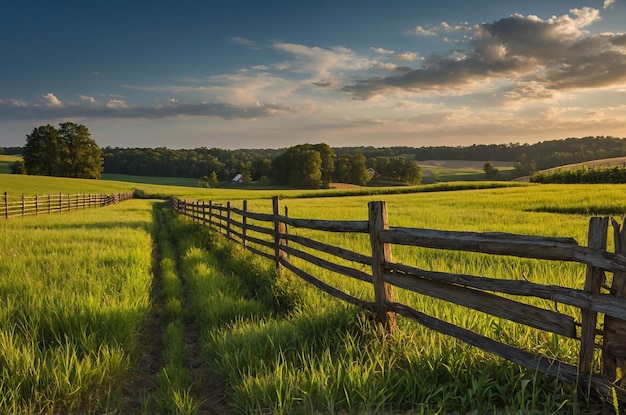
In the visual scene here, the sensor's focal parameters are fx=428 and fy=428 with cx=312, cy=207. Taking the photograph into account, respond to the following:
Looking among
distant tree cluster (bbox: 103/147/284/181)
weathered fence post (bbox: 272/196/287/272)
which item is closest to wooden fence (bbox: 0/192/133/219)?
weathered fence post (bbox: 272/196/287/272)

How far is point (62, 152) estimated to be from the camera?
76.0 metres

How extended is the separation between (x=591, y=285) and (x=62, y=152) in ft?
286

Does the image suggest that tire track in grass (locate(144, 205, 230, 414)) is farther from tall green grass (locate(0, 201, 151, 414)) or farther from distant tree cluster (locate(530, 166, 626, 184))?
distant tree cluster (locate(530, 166, 626, 184))

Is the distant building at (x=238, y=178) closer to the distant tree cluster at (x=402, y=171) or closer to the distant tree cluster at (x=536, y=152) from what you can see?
the distant tree cluster at (x=402, y=171)

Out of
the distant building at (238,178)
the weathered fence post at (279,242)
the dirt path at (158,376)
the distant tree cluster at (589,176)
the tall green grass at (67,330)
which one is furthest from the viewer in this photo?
the distant building at (238,178)

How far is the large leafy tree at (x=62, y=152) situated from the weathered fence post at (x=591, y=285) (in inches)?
3383

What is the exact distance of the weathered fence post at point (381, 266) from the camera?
452 centimetres

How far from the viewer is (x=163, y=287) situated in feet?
25.9

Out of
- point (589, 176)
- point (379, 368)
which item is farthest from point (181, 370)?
point (589, 176)

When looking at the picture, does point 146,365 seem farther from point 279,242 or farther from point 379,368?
point 279,242

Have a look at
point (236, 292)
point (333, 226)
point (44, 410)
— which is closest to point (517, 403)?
point (333, 226)

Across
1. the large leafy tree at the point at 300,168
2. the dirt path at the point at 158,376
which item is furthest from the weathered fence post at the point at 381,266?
the large leafy tree at the point at 300,168

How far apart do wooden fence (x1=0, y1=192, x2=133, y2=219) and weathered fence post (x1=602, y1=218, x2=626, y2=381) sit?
25.7 metres

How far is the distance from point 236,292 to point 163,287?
5.88 ft
